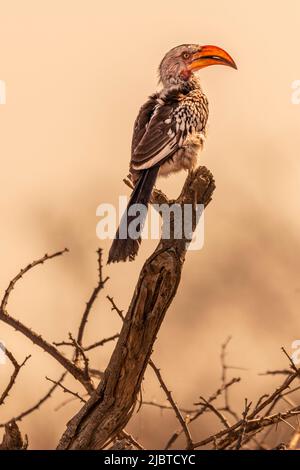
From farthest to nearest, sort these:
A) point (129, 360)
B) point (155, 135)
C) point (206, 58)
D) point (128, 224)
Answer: point (206, 58)
point (155, 135)
point (128, 224)
point (129, 360)

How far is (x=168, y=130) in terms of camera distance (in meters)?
4.87

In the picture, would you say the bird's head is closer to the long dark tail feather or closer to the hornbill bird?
the hornbill bird

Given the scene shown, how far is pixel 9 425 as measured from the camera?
3.14m

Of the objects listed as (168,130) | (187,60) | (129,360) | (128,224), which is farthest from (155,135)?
(129,360)

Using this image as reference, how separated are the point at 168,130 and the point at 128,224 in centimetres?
81

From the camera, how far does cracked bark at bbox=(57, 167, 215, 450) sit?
11.1 ft

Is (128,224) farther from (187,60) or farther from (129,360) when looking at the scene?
(187,60)

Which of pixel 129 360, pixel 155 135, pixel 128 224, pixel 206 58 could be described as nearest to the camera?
pixel 129 360

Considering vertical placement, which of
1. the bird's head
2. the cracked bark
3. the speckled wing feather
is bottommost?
the cracked bark

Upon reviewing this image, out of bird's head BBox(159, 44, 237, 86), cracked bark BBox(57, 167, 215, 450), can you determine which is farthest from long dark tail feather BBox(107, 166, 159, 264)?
Answer: bird's head BBox(159, 44, 237, 86)

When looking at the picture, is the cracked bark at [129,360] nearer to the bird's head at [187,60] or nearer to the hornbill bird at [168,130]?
the hornbill bird at [168,130]

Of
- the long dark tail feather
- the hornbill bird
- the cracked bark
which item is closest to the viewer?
the cracked bark
